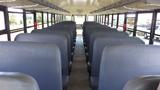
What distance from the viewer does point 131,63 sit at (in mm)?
1852

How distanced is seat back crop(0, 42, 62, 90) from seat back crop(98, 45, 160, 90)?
478 mm

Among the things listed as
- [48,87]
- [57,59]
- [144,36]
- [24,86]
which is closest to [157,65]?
[57,59]

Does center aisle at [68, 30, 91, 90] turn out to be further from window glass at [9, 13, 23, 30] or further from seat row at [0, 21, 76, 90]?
window glass at [9, 13, 23, 30]

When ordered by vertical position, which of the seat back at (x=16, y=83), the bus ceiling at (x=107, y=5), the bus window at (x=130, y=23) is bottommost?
the seat back at (x=16, y=83)

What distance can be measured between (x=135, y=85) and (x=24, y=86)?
49cm

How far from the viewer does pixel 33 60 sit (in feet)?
6.25

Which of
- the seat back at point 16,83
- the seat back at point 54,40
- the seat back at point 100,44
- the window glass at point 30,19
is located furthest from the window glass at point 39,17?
the seat back at point 16,83

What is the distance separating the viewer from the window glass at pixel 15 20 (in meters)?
4.61

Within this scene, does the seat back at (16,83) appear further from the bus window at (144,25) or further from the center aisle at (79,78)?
the bus window at (144,25)

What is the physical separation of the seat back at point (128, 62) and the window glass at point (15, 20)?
10.7 ft

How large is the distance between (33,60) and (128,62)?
0.91 m

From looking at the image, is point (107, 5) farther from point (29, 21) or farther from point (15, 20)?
point (15, 20)

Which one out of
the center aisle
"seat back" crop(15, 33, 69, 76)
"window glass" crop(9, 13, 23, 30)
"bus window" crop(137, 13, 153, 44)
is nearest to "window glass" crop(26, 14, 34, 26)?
"window glass" crop(9, 13, 23, 30)

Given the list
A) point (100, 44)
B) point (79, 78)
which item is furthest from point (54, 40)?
point (79, 78)
